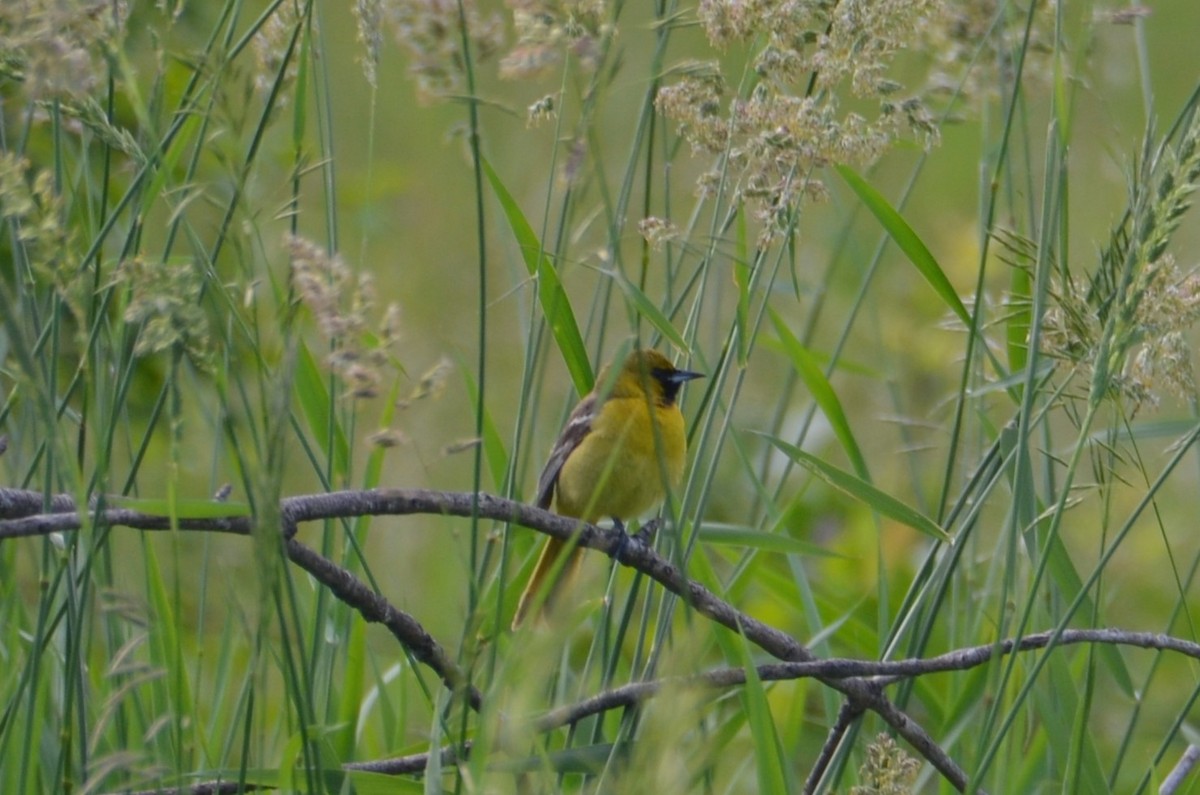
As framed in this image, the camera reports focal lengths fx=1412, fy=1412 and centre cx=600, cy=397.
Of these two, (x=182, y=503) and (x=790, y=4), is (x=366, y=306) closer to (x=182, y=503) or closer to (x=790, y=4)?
(x=182, y=503)

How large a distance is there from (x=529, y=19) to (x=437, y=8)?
0.15m

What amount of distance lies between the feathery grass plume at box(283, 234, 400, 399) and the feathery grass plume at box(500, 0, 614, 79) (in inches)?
14.1

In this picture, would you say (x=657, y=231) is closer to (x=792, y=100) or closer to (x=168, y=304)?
(x=792, y=100)

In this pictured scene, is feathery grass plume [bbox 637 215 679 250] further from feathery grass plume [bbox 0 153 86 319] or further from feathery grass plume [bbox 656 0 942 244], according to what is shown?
feathery grass plume [bbox 0 153 86 319]

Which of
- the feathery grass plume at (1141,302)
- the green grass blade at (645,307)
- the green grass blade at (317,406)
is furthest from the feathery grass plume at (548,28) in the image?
the green grass blade at (317,406)

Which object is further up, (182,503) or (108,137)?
(108,137)

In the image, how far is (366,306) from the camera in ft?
3.72

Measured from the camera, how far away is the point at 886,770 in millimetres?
1553

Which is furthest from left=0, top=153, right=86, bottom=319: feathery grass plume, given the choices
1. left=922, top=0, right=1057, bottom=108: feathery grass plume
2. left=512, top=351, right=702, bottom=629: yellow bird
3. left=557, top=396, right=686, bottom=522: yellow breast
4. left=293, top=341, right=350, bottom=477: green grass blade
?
left=557, top=396, right=686, bottom=522: yellow breast

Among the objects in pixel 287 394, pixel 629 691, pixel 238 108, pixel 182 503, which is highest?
pixel 238 108

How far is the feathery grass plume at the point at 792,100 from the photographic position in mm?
1618

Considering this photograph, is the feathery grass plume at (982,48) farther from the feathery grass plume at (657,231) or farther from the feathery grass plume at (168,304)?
the feathery grass plume at (168,304)

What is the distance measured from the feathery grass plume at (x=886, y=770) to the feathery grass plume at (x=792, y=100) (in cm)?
59

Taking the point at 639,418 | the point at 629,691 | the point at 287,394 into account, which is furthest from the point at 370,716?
the point at 287,394
